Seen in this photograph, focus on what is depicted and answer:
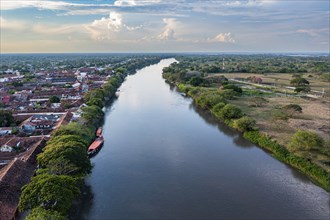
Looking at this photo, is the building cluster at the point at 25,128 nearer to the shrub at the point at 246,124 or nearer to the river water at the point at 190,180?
the river water at the point at 190,180

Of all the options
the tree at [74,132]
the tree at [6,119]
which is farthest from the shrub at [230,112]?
the tree at [6,119]

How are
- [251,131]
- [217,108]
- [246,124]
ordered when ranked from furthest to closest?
[217,108] < [246,124] < [251,131]

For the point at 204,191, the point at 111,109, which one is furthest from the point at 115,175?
the point at 111,109

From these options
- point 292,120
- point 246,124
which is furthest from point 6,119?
point 292,120

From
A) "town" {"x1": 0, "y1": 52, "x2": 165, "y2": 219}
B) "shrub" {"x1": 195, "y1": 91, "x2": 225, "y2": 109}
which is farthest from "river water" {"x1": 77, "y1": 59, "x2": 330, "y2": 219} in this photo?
"shrub" {"x1": 195, "y1": 91, "x2": 225, "y2": 109}

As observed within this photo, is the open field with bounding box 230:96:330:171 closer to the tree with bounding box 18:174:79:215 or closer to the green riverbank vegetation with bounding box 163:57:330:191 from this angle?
the green riverbank vegetation with bounding box 163:57:330:191

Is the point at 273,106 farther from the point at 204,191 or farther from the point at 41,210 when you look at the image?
the point at 41,210

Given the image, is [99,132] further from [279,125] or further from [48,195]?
[279,125]
